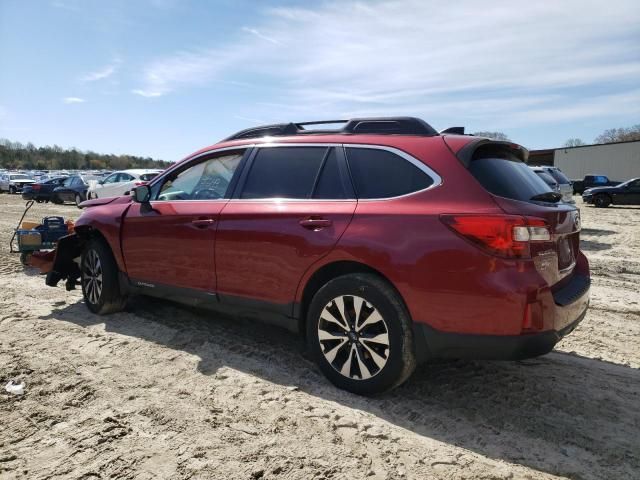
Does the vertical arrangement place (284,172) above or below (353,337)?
above

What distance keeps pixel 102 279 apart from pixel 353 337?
311 centimetres

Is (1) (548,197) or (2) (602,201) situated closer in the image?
(1) (548,197)

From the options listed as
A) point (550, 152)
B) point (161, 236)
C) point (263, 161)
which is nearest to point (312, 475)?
point (263, 161)

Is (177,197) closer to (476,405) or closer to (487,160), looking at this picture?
(487,160)

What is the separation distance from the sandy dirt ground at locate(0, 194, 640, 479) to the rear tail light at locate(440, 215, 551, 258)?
1108 millimetres

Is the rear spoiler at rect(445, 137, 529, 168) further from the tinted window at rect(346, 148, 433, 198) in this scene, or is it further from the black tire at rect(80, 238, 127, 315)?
the black tire at rect(80, 238, 127, 315)

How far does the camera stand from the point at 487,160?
3.21 meters

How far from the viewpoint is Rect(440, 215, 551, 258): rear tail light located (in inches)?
109

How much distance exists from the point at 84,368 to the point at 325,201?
229cm

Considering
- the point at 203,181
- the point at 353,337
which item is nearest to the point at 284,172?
the point at 203,181

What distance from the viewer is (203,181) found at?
4.46 m

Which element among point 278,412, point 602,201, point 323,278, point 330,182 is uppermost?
point 330,182

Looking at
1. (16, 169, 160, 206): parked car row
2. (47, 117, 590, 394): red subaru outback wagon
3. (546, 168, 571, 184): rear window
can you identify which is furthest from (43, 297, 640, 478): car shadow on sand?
(16, 169, 160, 206): parked car row

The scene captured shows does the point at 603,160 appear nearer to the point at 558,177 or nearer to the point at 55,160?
the point at 558,177
